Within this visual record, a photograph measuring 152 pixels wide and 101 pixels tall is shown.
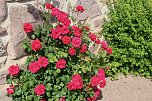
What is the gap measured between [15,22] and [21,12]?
12cm

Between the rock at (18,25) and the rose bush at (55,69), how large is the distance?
0.11m

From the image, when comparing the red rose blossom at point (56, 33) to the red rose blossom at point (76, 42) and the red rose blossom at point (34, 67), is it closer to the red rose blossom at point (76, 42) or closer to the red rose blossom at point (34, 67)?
the red rose blossom at point (76, 42)

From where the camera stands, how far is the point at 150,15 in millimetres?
4094

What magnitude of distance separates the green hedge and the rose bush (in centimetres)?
87

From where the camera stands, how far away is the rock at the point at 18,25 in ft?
11.2

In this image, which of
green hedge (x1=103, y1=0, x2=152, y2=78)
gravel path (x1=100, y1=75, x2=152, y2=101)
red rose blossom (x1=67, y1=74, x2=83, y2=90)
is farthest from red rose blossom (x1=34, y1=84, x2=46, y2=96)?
green hedge (x1=103, y1=0, x2=152, y2=78)

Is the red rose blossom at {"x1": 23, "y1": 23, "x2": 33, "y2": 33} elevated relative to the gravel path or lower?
elevated

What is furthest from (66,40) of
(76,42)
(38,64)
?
(38,64)

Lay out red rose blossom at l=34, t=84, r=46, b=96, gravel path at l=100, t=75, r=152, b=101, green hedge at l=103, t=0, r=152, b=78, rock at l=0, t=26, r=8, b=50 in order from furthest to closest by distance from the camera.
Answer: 1. green hedge at l=103, t=0, r=152, b=78
2. gravel path at l=100, t=75, r=152, b=101
3. rock at l=0, t=26, r=8, b=50
4. red rose blossom at l=34, t=84, r=46, b=96

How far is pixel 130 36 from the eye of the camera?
4266 mm

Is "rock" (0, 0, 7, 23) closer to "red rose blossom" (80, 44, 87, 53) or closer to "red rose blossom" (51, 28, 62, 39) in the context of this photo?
"red rose blossom" (51, 28, 62, 39)

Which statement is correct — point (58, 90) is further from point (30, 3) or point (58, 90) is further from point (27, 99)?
point (30, 3)

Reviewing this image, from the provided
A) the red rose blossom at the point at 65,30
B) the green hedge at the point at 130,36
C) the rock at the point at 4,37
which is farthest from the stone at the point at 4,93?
the green hedge at the point at 130,36

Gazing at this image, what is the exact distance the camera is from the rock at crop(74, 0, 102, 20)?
4.16 m
